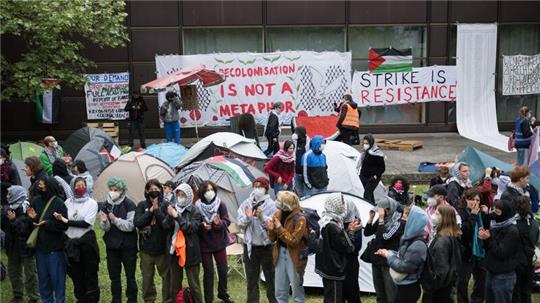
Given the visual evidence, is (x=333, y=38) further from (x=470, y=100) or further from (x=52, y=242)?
(x=52, y=242)

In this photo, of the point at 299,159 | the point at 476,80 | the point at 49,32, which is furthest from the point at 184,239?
the point at 476,80

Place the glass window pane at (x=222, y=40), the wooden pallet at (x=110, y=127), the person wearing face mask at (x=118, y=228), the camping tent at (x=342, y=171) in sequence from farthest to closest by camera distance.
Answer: the glass window pane at (x=222, y=40) < the wooden pallet at (x=110, y=127) < the camping tent at (x=342, y=171) < the person wearing face mask at (x=118, y=228)

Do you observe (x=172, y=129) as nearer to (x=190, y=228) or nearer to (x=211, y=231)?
(x=211, y=231)

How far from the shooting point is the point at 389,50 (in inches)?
828

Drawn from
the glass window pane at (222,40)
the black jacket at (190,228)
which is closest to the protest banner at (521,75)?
the glass window pane at (222,40)

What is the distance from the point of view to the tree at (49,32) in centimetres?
1534

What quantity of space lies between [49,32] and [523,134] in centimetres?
1041

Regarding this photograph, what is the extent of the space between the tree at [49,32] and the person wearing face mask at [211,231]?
8.17m

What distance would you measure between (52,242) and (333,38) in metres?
14.3

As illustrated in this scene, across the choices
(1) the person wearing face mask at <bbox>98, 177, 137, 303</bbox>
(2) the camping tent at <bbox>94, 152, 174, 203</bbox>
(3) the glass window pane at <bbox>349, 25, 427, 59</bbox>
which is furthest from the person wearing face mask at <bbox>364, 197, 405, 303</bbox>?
Result: (3) the glass window pane at <bbox>349, 25, 427, 59</bbox>

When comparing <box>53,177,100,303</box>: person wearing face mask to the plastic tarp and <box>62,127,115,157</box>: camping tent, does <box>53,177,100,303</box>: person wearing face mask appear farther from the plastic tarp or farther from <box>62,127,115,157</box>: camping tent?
the plastic tarp

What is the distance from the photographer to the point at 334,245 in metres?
7.93

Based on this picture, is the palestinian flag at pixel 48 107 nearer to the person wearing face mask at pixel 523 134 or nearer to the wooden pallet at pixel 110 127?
the wooden pallet at pixel 110 127

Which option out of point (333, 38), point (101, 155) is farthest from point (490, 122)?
point (101, 155)
